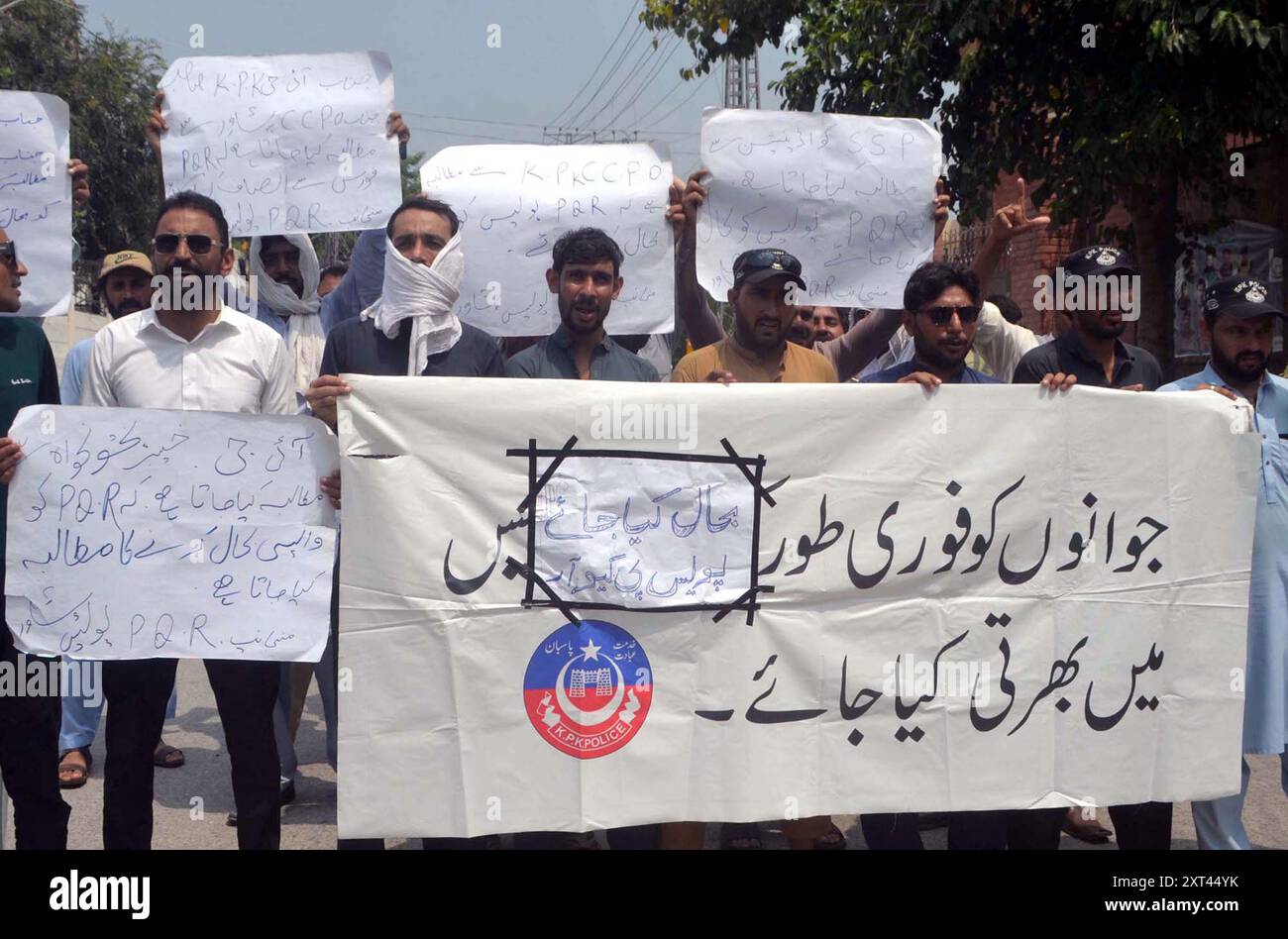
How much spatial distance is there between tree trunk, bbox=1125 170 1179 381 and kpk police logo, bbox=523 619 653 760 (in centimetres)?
847

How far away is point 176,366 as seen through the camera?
3.74 meters

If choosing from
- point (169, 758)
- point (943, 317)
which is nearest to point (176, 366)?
point (943, 317)

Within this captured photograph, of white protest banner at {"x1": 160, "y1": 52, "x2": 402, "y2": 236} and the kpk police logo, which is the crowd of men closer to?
white protest banner at {"x1": 160, "y1": 52, "x2": 402, "y2": 236}

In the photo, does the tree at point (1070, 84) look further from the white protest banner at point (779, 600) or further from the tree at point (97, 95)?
the tree at point (97, 95)

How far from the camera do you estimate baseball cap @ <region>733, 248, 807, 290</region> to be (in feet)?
13.0

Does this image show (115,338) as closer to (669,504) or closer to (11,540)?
(11,540)

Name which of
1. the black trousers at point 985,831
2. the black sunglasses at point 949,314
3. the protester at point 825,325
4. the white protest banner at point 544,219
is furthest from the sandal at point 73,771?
the black sunglasses at point 949,314

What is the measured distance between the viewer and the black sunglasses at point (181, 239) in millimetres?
3664

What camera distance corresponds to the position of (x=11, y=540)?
3.53 meters

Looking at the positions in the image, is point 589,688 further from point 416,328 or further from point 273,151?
point 273,151

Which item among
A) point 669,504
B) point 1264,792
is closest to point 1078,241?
point 1264,792

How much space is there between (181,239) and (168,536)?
2.73ft

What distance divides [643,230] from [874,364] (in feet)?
6.22

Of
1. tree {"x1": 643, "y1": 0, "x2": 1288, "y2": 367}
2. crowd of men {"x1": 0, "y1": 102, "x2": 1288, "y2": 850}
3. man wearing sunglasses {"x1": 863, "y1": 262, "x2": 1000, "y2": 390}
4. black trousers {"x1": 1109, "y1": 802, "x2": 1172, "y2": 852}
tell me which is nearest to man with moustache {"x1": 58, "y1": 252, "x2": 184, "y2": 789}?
crowd of men {"x1": 0, "y1": 102, "x2": 1288, "y2": 850}
